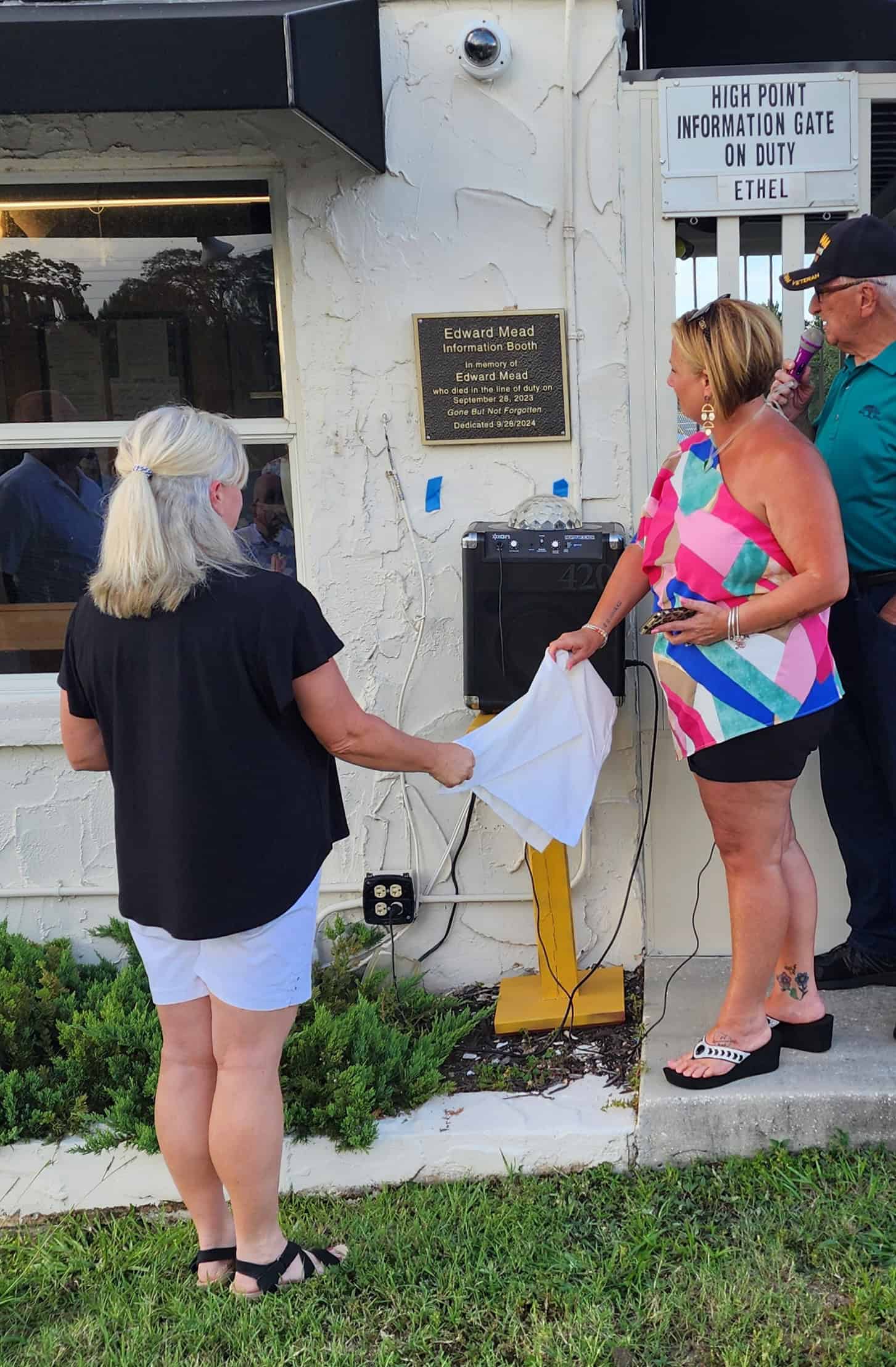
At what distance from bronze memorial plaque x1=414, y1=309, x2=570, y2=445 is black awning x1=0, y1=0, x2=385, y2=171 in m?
0.87

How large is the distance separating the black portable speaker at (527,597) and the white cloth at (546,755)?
236 millimetres

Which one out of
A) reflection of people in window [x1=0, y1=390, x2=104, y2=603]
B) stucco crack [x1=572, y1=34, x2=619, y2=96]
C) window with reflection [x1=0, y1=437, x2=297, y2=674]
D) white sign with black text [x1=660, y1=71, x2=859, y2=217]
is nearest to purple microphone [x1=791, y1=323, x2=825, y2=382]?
white sign with black text [x1=660, y1=71, x2=859, y2=217]

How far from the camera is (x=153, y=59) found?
266 centimetres

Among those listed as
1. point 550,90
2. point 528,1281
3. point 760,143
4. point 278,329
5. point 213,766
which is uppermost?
point 550,90

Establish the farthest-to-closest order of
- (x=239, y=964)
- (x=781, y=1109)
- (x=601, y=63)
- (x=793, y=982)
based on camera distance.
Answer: (x=601, y=63)
(x=793, y=982)
(x=781, y=1109)
(x=239, y=964)

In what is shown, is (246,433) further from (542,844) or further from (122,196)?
(542,844)

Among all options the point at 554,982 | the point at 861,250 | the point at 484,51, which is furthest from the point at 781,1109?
the point at 484,51

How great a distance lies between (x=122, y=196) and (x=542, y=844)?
246cm

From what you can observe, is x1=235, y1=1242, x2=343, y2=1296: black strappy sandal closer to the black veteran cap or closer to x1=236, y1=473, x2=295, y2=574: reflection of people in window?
x1=236, y1=473, x2=295, y2=574: reflection of people in window

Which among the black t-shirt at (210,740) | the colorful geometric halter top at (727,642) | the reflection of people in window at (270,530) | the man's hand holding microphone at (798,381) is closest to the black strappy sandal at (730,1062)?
the colorful geometric halter top at (727,642)

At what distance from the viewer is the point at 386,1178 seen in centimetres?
290

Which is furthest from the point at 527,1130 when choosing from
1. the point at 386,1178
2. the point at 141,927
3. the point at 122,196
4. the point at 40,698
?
the point at 122,196

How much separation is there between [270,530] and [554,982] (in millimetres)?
1706

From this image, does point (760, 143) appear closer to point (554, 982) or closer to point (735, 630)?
point (735, 630)
